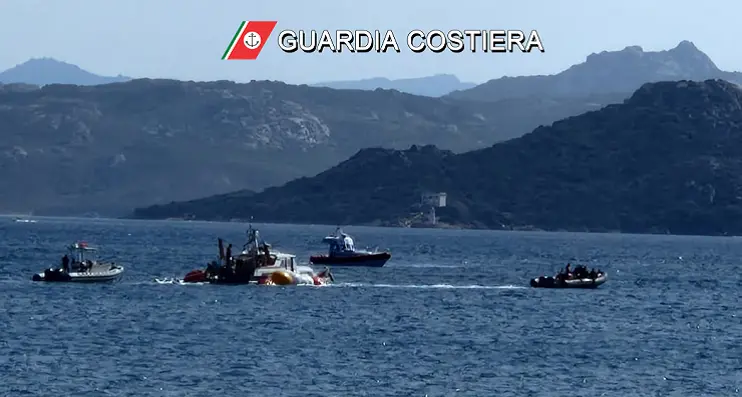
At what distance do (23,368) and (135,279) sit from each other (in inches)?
2671

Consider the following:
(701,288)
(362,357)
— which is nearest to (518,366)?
(362,357)

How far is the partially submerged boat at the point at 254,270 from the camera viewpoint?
13788cm

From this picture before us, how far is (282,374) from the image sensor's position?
79438 millimetres

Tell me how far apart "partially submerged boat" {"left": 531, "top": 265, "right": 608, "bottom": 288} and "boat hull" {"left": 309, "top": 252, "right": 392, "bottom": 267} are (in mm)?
37310

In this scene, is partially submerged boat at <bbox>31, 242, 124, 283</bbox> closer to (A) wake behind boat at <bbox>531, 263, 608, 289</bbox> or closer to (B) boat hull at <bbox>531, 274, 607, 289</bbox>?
(B) boat hull at <bbox>531, 274, 607, 289</bbox>

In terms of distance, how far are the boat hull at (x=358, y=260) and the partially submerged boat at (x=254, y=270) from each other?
42733mm

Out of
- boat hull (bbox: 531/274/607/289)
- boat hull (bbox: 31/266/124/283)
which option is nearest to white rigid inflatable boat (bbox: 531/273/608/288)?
boat hull (bbox: 531/274/607/289)

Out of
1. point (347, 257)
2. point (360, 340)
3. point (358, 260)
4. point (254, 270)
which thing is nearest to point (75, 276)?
point (254, 270)

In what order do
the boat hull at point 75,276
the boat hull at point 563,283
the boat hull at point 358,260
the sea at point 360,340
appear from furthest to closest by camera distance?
the boat hull at point 358,260, the boat hull at point 563,283, the boat hull at point 75,276, the sea at point 360,340

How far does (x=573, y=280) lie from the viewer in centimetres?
14938

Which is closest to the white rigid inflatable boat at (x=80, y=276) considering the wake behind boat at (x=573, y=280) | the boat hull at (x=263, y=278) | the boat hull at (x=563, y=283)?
the boat hull at (x=263, y=278)

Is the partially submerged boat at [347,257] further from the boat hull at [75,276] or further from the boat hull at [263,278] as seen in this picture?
the boat hull at [75,276]

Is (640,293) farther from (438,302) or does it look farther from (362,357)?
(362,357)

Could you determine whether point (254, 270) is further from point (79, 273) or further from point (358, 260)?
point (358, 260)
